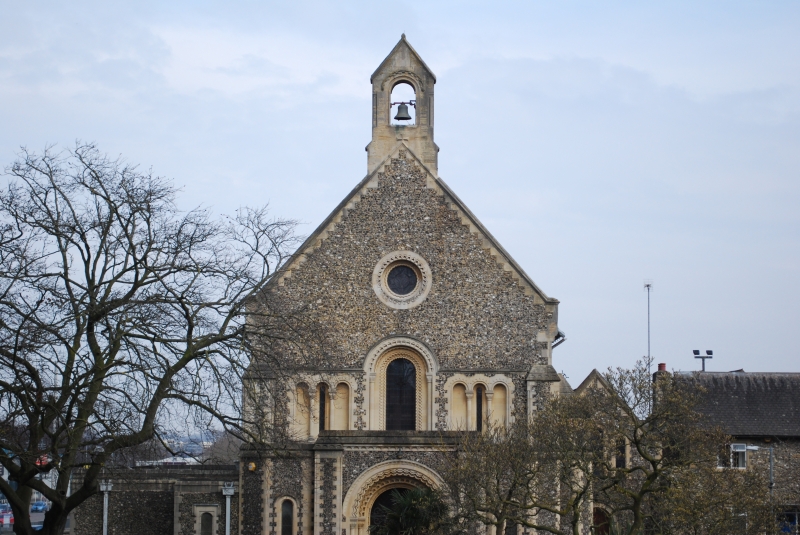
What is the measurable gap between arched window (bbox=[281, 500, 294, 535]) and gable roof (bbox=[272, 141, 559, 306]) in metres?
6.95

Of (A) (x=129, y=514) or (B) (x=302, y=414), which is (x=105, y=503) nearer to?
(A) (x=129, y=514)

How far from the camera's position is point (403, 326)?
1371 inches

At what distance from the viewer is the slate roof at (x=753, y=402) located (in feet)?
132

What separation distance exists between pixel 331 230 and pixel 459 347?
219 inches

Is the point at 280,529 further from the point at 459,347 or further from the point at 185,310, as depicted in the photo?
the point at 185,310

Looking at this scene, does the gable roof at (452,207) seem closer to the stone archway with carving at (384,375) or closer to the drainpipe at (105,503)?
the stone archway with carving at (384,375)

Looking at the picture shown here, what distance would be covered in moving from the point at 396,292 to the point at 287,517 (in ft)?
25.5

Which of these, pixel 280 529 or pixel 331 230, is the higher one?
pixel 331 230

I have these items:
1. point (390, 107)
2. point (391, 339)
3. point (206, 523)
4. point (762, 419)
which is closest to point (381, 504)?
point (391, 339)

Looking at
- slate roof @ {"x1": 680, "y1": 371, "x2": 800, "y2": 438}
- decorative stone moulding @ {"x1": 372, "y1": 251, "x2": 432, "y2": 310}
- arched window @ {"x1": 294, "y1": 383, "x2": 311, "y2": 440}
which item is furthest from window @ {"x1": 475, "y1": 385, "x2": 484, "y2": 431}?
slate roof @ {"x1": 680, "y1": 371, "x2": 800, "y2": 438}

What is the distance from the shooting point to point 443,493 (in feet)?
101

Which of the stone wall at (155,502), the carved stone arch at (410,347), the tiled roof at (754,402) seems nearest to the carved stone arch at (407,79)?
the carved stone arch at (410,347)

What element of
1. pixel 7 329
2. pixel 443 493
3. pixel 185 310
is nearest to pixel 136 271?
pixel 185 310

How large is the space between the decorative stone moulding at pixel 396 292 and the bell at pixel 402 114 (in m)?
5.00
